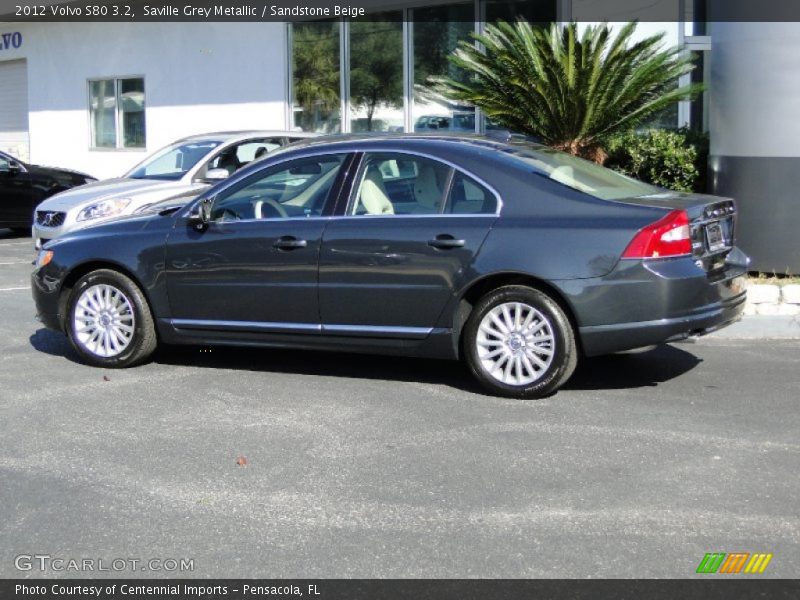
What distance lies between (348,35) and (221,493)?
13863 millimetres

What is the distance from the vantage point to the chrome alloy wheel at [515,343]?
6.57 metres

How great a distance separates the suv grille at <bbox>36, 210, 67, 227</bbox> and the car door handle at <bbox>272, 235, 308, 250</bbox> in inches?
214

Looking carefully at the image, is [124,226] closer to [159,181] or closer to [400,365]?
[400,365]

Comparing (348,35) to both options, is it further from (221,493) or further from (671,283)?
(221,493)

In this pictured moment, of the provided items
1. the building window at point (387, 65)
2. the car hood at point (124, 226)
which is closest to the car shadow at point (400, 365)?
the car hood at point (124, 226)

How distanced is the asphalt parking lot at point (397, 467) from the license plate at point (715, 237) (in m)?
0.90

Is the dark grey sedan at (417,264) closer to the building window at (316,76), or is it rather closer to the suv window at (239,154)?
the suv window at (239,154)

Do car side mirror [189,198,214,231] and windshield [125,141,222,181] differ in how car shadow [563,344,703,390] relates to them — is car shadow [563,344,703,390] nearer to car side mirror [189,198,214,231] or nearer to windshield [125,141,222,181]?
car side mirror [189,198,214,231]

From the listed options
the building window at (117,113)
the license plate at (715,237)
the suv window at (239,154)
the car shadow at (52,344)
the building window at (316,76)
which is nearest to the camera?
the license plate at (715,237)

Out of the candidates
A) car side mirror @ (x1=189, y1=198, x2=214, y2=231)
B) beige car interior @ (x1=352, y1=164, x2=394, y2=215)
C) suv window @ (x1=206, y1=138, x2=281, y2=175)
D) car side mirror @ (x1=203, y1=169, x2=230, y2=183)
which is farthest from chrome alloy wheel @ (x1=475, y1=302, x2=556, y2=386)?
suv window @ (x1=206, y1=138, x2=281, y2=175)

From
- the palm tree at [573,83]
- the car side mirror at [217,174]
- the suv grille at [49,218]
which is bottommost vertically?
the suv grille at [49,218]

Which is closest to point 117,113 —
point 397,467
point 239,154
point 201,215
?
point 239,154

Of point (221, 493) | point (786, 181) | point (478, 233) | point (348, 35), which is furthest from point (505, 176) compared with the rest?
point (348, 35)

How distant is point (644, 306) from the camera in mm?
6348
